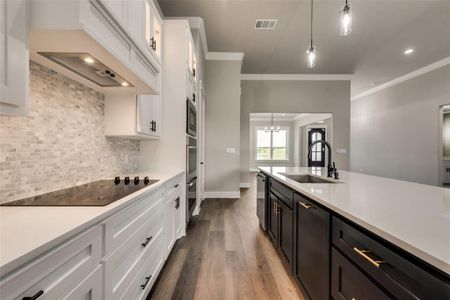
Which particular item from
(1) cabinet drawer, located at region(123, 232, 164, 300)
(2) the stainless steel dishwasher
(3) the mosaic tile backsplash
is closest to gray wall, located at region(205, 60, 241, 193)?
(2) the stainless steel dishwasher

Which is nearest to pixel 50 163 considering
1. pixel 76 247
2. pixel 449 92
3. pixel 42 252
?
pixel 76 247

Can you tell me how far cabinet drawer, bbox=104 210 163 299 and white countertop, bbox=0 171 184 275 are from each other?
25 cm

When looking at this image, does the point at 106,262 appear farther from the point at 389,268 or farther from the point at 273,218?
the point at 273,218

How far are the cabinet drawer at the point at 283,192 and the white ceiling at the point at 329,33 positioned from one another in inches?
109

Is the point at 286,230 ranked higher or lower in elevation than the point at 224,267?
higher

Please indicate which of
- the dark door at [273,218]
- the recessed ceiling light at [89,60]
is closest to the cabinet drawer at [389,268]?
the dark door at [273,218]

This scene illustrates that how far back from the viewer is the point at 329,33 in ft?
13.2

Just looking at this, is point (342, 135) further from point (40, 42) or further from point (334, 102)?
point (40, 42)

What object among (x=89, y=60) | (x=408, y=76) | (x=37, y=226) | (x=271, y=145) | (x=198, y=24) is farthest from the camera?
(x=271, y=145)

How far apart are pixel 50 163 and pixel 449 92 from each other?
298 inches

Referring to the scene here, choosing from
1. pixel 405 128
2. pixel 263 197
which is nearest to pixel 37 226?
pixel 263 197

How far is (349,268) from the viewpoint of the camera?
96 cm

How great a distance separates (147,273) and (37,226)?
3.15ft

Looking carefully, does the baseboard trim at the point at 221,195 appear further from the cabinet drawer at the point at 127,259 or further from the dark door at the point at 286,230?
the cabinet drawer at the point at 127,259
